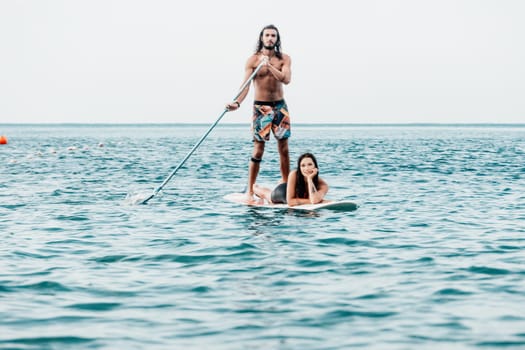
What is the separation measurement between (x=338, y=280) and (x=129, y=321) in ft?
7.22

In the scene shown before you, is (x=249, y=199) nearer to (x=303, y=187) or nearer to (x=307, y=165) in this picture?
(x=303, y=187)

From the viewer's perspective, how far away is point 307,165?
40.7ft

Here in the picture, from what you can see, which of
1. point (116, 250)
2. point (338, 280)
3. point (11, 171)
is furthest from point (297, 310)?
point (11, 171)

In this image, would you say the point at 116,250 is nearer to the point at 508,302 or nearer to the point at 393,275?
the point at 393,275

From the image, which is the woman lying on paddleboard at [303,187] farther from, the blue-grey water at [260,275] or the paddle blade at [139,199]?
the paddle blade at [139,199]

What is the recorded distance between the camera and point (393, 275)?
24.5ft

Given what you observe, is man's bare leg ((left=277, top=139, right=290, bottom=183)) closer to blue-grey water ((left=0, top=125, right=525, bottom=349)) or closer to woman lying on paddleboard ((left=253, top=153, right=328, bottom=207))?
woman lying on paddleboard ((left=253, top=153, right=328, bottom=207))

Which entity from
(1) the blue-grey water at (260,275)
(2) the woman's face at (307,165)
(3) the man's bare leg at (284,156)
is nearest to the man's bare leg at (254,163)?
(3) the man's bare leg at (284,156)
